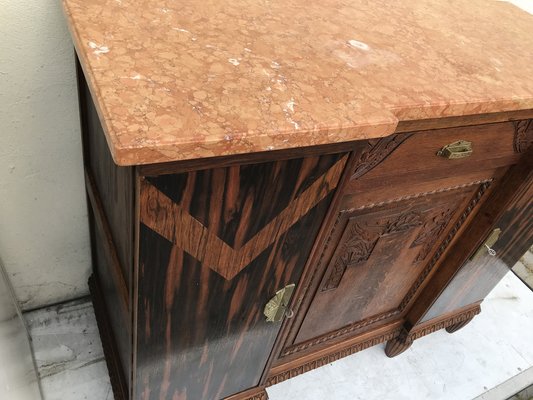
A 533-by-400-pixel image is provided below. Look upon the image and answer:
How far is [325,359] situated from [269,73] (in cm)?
84

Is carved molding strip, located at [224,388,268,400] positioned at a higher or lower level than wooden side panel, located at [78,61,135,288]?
lower

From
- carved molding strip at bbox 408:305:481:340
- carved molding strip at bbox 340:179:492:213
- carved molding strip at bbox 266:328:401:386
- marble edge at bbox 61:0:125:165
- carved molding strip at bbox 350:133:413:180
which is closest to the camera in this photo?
marble edge at bbox 61:0:125:165

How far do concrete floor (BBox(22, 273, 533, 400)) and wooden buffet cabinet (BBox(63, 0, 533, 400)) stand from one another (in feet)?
0.46

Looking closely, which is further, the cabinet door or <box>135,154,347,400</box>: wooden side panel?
the cabinet door

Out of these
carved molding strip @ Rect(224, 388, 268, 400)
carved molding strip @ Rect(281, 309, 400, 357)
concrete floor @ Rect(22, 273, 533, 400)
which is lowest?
concrete floor @ Rect(22, 273, 533, 400)

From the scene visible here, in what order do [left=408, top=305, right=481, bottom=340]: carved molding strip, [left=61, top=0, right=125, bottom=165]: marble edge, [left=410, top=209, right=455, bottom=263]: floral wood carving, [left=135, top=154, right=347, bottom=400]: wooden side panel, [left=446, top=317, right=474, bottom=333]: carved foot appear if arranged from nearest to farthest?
[left=61, top=0, right=125, bottom=165]: marble edge, [left=135, top=154, right=347, bottom=400]: wooden side panel, [left=410, top=209, right=455, bottom=263]: floral wood carving, [left=408, top=305, right=481, bottom=340]: carved molding strip, [left=446, top=317, right=474, bottom=333]: carved foot

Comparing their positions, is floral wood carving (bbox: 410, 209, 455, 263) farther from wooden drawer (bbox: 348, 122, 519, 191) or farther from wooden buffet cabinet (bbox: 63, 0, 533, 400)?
wooden drawer (bbox: 348, 122, 519, 191)

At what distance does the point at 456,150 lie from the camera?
0.74m

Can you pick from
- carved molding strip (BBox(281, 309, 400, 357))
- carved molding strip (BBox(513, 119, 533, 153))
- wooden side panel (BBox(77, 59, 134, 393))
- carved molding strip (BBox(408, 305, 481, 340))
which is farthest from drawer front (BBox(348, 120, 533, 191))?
carved molding strip (BBox(408, 305, 481, 340))

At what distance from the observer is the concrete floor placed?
3.61 ft

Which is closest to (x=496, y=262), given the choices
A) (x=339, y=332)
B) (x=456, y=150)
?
(x=339, y=332)

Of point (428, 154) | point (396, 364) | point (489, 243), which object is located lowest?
point (396, 364)

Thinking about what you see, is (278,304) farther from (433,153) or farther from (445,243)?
(445,243)

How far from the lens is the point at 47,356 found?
1108 mm
